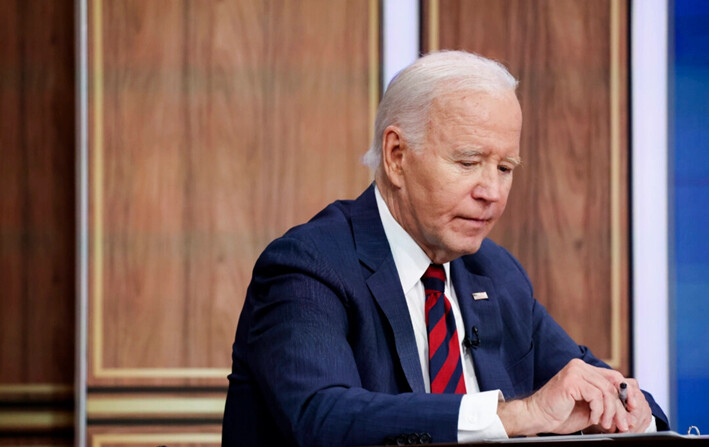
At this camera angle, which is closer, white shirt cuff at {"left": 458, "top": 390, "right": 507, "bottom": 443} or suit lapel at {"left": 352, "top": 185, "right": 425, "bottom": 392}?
white shirt cuff at {"left": 458, "top": 390, "right": 507, "bottom": 443}

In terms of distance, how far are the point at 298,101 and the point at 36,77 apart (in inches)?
43.1

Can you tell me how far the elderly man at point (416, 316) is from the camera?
1536 millimetres

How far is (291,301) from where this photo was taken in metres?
1.69

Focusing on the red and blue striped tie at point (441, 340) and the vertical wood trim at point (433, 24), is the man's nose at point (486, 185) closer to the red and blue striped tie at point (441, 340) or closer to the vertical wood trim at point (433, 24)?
the red and blue striped tie at point (441, 340)

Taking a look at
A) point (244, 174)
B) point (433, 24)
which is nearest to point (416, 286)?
point (244, 174)

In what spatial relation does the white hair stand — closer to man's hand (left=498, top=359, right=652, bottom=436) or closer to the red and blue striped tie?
the red and blue striped tie

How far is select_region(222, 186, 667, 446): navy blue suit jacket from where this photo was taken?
1.52 metres

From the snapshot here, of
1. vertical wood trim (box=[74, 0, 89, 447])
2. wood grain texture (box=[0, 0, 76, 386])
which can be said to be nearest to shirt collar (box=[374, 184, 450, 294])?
vertical wood trim (box=[74, 0, 89, 447])

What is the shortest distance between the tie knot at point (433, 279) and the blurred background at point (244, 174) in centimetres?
154

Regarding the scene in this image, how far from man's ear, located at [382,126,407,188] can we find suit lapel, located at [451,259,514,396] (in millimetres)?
273

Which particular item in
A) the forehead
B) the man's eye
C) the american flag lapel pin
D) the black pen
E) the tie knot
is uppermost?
the forehead

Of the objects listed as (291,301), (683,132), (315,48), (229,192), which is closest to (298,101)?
(315,48)

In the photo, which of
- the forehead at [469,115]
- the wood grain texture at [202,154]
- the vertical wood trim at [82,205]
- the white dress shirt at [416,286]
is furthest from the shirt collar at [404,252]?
the vertical wood trim at [82,205]

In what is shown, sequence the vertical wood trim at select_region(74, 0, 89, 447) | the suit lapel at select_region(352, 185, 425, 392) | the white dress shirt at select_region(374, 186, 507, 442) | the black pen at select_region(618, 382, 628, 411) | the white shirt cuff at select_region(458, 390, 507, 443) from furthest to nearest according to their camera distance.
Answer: the vertical wood trim at select_region(74, 0, 89, 447), the white dress shirt at select_region(374, 186, 507, 442), the suit lapel at select_region(352, 185, 425, 392), the black pen at select_region(618, 382, 628, 411), the white shirt cuff at select_region(458, 390, 507, 443)
